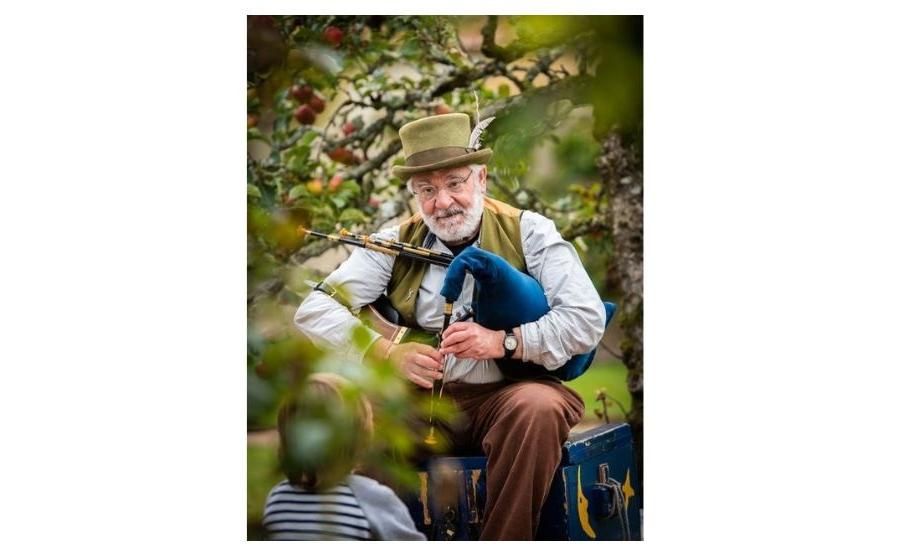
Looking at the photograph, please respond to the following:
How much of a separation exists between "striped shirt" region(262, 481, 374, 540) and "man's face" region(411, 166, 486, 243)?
997 mm

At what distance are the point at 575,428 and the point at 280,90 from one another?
166 cm

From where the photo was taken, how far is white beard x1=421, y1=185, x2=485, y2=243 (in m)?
4.23

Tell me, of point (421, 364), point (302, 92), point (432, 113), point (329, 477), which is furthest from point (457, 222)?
point (329, 477)

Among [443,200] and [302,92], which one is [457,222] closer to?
[443,200]

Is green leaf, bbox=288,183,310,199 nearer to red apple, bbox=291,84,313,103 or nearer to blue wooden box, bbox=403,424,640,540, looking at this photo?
red apple, bbox=291,84,313,103

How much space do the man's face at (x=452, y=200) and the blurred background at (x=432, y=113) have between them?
86 mm

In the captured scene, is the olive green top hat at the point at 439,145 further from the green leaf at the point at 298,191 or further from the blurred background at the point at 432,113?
the green leaf at the point at 298,191

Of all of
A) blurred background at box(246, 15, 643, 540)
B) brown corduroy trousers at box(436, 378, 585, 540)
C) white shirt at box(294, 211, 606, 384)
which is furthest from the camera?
blurred background at box(246, 15, 643, 540)

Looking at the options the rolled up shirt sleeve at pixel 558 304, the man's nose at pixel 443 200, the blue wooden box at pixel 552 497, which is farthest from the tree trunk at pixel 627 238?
the man's nose at pixel 443 200

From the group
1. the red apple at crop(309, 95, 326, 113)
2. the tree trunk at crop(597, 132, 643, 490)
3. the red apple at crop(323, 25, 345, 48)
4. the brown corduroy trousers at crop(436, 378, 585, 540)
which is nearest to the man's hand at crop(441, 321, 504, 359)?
the brown corduroy trousers at crop(436, 378, 585, 540)

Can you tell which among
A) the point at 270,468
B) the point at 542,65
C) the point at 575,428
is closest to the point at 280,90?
the point at 542,65

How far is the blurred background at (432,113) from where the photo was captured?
4.30 meters

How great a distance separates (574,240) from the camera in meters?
4.32

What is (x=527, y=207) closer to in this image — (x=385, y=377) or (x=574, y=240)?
(x=574, y=240)
